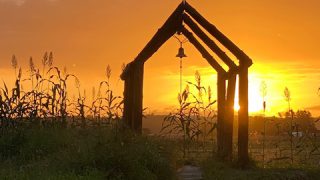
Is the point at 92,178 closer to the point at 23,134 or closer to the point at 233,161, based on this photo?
the point at 23,134

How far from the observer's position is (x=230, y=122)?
52.1ft

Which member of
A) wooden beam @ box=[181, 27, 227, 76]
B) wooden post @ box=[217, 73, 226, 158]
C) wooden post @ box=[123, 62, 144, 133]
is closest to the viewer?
wooden post @ box=[123, 62, 144, 133]

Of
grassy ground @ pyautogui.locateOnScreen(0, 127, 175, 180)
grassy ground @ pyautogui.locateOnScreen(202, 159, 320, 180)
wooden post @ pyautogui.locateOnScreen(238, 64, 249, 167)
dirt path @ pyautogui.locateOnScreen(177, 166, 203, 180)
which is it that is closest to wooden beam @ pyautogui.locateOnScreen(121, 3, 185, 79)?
wooden post @ pyautogui.locateOnScreen(238, 64, 249, 167)

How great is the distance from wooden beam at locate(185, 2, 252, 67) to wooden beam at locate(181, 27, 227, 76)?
93 cm

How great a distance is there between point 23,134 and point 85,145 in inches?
119

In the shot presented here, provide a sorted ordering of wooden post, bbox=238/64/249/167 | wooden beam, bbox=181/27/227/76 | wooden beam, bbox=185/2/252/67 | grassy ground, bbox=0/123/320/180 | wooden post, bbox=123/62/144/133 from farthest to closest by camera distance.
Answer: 1. wooden beam, bbox=181/27/227/76
2. wooden post, bbox=123/62/144/133
3. wooden beam, bbox=185/2/252/67
4. wooden post, bbox=238/64/249/167
5. grassy ground, bbox=0/123/320/180

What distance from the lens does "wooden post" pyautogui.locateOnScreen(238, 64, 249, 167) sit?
14.7 m

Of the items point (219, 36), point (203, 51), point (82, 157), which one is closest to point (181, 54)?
point (203, 51)

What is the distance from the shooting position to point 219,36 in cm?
1539

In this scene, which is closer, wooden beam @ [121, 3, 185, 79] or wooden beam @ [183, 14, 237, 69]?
wooden beam @ [121, 3, 185, 79]

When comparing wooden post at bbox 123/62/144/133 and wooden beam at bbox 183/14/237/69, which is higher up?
wooden beam at bbox 183/14/237/69

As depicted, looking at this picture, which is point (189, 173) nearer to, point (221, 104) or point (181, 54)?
point (221, 104)

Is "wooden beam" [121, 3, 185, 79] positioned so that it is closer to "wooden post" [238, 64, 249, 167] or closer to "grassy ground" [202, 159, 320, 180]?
"wooden post" [238, 64, 249, 167]

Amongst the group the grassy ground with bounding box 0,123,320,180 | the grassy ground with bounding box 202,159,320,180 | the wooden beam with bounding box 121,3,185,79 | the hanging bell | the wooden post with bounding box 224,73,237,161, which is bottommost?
the grassy ground with bounding box 202,159,320,180
